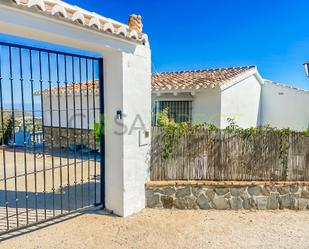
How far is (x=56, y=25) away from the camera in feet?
13.2

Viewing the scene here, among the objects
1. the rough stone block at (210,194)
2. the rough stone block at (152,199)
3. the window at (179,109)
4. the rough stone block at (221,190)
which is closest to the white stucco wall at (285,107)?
the window at (179,109)

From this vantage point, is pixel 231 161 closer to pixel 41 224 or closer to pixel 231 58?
pixel 41 224

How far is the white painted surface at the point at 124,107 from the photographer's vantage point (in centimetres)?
498

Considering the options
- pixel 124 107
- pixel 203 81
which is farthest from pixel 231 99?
pixel 124 107

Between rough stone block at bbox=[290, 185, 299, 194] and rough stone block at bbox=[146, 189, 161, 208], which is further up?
rough stone block at bbox=[290, 185, 299, 194]

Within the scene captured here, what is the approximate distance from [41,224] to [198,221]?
3.18m

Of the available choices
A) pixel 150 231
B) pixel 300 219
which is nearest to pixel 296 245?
pixel 300 219

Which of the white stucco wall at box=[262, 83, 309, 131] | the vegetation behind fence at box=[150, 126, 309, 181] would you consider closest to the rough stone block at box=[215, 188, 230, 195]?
the vegetation behind fence at box=[150, 126, 309, 181]

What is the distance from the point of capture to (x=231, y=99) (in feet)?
41.8

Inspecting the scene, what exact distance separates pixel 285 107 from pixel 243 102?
2727mm

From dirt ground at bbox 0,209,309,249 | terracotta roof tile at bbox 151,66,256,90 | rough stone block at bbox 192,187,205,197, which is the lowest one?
dirt ground at bbox 0,209,309,249

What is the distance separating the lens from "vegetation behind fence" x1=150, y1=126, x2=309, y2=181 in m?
6.04

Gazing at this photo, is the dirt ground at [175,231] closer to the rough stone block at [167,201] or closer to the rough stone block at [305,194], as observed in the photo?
the rough stone block at [167,201]

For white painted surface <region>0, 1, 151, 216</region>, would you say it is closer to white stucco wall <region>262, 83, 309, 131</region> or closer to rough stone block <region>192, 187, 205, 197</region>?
rough stone block <region>192, 187, 205, 197</region>
